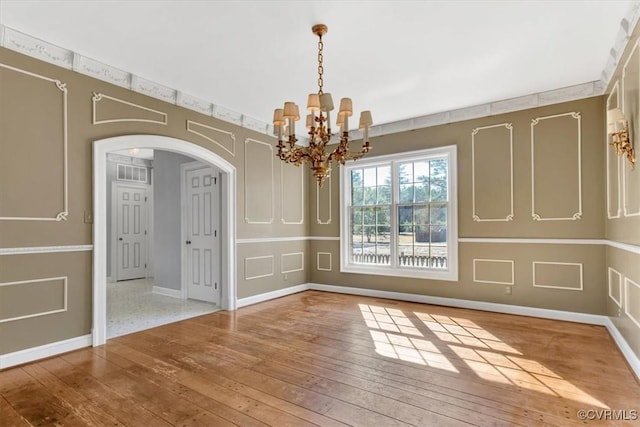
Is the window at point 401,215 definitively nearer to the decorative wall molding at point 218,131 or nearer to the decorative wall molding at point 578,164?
the decorative wall molding at point 578,164

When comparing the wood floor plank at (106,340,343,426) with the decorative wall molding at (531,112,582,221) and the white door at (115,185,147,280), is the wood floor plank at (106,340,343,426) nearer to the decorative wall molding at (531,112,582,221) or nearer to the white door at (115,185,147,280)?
the decorative wall molding at (531,112,582,221)

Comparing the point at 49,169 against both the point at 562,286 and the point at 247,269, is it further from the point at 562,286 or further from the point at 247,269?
the point at 562,286

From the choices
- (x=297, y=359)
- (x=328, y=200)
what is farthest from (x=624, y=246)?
(x=328, y=200)

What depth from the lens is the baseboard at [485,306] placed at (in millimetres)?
4260

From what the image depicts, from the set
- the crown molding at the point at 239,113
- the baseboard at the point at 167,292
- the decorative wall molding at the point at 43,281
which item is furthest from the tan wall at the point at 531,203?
the decorative wall molding at the point at 43,281

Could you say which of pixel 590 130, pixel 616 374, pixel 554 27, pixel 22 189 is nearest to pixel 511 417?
pixel 616 374

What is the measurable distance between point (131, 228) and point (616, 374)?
884 centimetres

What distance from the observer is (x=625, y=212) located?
10.5 feet

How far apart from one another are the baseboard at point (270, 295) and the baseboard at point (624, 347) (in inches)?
177

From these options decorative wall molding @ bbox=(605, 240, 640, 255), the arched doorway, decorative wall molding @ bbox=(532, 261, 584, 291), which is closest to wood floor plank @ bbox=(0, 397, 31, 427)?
the arched doorway

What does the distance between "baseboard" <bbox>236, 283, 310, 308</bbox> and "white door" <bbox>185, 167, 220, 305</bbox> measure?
1.31ft

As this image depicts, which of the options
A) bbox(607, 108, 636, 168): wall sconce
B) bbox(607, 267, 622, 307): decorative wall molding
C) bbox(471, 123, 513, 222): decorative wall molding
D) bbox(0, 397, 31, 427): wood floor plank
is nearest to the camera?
bbox(0, 397, 31, 427): wood floor plank

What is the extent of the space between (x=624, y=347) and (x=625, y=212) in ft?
4.21

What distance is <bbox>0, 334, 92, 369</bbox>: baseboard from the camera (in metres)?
2.96
